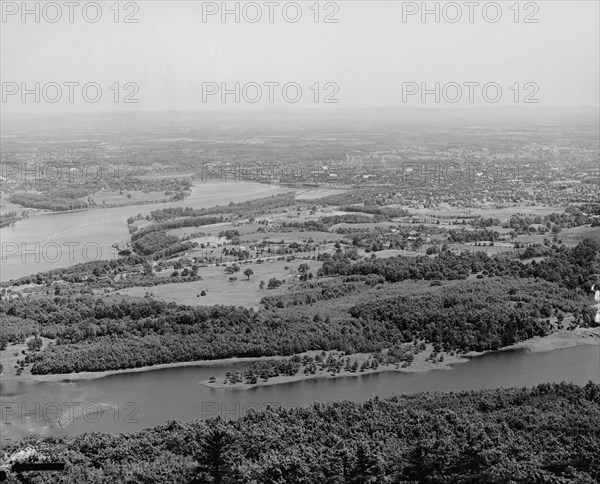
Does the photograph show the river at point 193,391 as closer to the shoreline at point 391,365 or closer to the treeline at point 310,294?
the shoreline at point 391,365

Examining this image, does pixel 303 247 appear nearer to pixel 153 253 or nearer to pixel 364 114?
pixel 153 253

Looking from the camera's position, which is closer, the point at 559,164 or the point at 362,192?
the point at 362,192

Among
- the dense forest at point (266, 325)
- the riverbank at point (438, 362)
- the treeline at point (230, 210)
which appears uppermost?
the treeline at point (230, 210)

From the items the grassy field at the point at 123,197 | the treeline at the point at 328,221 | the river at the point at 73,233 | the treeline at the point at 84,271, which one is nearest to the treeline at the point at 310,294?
the treeline at the point at 84,271

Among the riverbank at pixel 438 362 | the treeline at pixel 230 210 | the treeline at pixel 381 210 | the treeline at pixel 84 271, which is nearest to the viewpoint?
the riverbank at pixel 438 362

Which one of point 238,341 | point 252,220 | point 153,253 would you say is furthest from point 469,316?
point 252,220

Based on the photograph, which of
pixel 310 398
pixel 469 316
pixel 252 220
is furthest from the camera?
pixel 252 220

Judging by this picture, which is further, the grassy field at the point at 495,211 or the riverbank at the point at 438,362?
the grassy field at the point at 495,211
